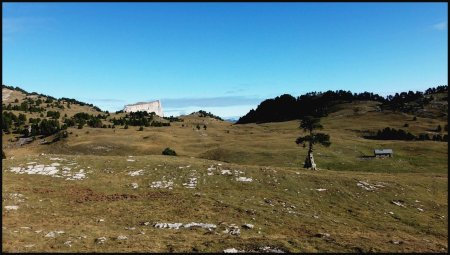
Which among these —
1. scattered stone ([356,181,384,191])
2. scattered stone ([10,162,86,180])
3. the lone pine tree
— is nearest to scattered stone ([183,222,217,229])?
scattered stone ([10,162,86,180])

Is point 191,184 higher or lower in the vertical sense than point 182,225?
higher

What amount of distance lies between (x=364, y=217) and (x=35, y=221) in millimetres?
27813

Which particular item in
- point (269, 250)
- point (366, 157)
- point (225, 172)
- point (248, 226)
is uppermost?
point (225, 172)

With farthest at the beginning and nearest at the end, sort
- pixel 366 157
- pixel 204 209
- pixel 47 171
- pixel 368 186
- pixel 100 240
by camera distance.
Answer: pixel 366 157, pixel 47 171, pixel 368 186, pixel 204 209, pixel 100 240

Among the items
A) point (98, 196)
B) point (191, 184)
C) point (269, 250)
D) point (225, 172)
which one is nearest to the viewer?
point (269, 250)

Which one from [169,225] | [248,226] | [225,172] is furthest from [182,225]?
[225,172]

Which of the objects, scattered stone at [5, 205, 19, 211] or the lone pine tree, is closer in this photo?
scattered stone at [5, 205, 19, 211]

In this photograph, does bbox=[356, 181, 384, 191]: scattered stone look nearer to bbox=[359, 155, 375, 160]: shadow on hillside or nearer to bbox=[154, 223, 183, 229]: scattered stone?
bbox=[154, 223, 183, 229]: scattered stone

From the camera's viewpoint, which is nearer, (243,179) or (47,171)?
(47,171)

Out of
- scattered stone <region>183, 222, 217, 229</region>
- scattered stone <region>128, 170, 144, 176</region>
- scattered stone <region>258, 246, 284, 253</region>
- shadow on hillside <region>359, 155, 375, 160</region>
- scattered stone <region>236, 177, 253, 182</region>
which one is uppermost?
scattered stone <region>128, 170, 144, 176</region>

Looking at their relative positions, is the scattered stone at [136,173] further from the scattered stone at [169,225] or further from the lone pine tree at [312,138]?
the lone pine tree at [312,138]

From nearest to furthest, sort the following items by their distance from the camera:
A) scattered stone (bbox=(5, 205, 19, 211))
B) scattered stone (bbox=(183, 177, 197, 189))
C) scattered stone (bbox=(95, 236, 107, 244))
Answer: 1. scattered stone (bbox=(95, 236, 107, 244))
2. scattered stone (bbox=(5, 205, 19, 211))
3. scattered stone (bbox=(183, 177, 197, 189))

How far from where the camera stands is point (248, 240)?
82.9ft

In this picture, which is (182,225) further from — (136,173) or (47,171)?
(47,171)
